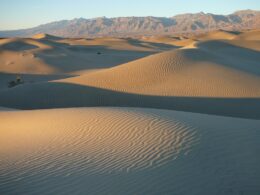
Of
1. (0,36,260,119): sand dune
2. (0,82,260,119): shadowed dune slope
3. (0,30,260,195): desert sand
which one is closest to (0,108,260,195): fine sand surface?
(0,30,260,195): desert sand

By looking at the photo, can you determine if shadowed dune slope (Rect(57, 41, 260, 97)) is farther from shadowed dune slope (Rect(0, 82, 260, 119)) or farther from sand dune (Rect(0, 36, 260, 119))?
shadowed dune slope (Rect(0, 82, 260, 119))

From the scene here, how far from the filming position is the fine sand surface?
5047mm

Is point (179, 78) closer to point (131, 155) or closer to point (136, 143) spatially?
point (136, 143)

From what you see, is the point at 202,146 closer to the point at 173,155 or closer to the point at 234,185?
the point at 173,155

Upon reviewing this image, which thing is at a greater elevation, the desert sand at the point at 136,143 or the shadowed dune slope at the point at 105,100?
the desert sand at the point at 136,143

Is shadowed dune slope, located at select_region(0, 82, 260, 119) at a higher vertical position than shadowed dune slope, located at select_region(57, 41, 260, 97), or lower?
lower

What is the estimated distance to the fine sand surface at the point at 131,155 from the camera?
5047 mm

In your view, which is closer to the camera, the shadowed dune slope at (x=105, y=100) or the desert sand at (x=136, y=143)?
the desert sand at (x=136, y=143)

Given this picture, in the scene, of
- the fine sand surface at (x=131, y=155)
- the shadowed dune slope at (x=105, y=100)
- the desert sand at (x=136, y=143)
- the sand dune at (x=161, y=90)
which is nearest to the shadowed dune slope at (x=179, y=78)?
the sand dune at (x=161, y=90)

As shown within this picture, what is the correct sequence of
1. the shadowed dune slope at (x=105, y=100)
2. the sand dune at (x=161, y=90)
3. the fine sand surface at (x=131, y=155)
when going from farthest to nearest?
1. the sand dune at (x=161, y=90)
2. the shadowed dune slope at (x=105, y=100)
3. the fine sand surface at (x=131, y=155)

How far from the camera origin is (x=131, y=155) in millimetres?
6117

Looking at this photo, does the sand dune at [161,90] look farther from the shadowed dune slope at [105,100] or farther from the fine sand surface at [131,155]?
the fine sand surface at [131,155]

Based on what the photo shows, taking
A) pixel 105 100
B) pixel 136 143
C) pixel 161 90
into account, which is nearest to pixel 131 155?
pixel 136 143

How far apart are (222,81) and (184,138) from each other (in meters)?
9.92
